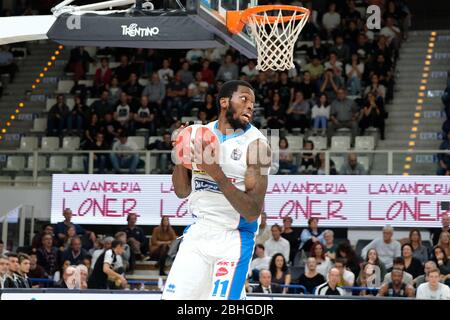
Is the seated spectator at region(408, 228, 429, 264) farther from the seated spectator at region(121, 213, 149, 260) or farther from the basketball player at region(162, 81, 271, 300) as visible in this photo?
the basketball player at region(162, 81, 271, 300)

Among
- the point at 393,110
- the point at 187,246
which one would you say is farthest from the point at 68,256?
the point at 187,246

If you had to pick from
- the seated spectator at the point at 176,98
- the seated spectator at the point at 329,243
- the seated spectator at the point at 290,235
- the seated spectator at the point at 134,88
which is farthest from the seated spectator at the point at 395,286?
the seated spectator at the point at 134,88

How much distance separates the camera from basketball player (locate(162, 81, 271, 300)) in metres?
6.00

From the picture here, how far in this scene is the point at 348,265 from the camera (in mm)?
14102

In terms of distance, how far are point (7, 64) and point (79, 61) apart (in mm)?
2145

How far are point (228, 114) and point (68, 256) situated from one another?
995 cm

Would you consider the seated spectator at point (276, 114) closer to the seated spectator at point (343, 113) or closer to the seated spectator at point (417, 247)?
the seated spectator at point (343, 113)

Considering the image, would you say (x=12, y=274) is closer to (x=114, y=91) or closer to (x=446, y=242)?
A: (x=446, y=242)

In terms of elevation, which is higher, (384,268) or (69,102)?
(69,102)

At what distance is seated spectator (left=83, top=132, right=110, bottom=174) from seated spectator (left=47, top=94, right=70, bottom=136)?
3.88 ft

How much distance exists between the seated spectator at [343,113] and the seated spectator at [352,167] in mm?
1773
